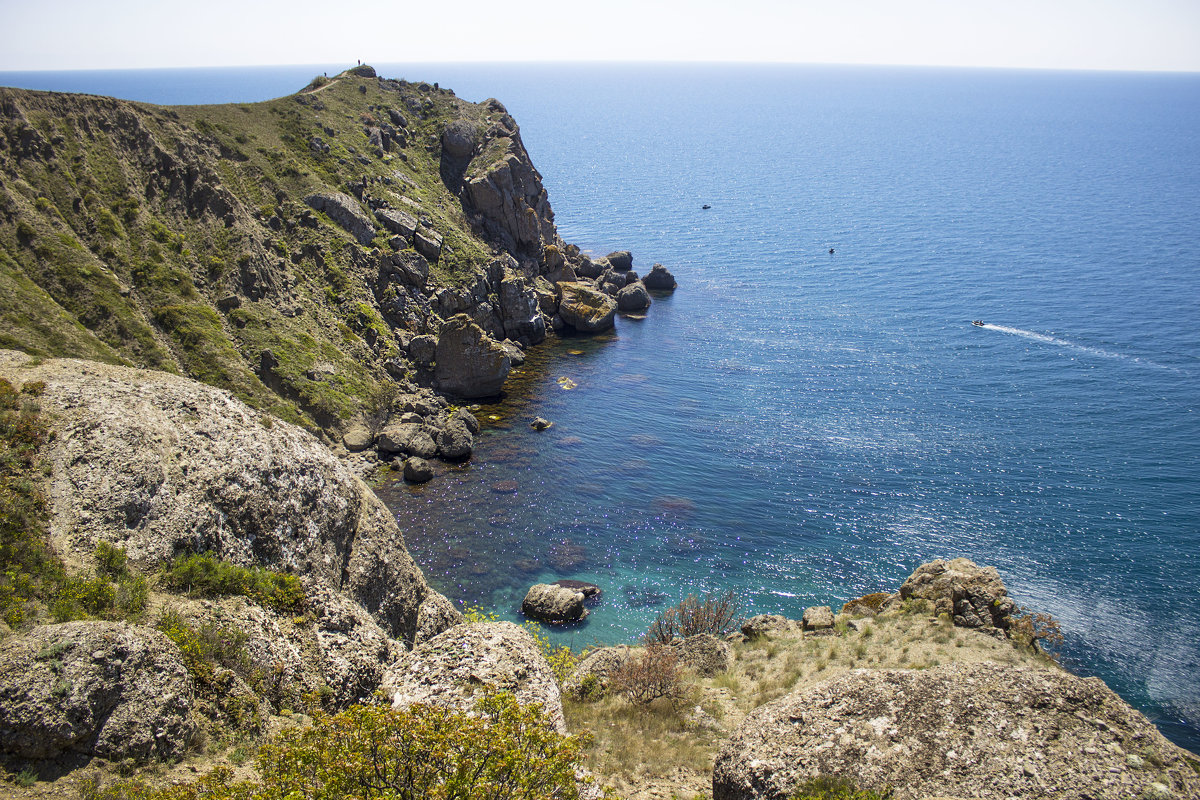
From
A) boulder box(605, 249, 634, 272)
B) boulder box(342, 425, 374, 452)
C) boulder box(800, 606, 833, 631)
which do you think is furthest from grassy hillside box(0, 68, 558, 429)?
boulder box(800, 606, 833, 631)

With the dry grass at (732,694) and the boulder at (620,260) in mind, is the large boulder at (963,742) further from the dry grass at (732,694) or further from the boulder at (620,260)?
the boulder at (620,260)

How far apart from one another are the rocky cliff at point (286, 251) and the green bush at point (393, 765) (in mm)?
45077

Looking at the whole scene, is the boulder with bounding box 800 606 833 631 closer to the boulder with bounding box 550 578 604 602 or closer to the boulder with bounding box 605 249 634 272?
the boulder with bounding box 550 578 604 602

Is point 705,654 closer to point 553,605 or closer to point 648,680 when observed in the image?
point 648,680

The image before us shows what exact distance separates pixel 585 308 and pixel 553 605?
5802 centimetres

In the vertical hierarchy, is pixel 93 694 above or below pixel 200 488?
below

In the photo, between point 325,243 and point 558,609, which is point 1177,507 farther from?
point 325,243

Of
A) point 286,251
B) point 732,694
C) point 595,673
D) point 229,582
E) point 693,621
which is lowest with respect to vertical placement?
point 693,621

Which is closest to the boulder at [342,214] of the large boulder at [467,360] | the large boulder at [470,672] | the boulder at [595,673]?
the large boulder at [467,360]

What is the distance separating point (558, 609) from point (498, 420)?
29769mm

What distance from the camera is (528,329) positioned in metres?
89.6

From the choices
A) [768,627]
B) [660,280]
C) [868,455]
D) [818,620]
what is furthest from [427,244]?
[818,620]

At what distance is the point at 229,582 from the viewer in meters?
20.5

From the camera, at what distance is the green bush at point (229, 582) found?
2020 cm
